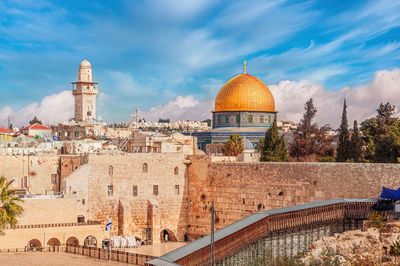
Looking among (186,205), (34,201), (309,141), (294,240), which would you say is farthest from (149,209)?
(294,240)

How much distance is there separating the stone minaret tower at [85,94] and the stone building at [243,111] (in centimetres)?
929

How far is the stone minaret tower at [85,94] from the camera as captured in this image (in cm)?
4288

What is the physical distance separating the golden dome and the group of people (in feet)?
63.8

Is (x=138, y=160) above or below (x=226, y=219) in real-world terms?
above

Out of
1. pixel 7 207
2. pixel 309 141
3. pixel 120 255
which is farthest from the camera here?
pixel 309 141

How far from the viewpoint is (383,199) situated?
17.7 metres

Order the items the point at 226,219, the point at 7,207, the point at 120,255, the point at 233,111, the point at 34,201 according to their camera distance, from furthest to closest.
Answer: the point at 233,111 → the point at 226,219 → the point at 34,201 → the point at 120,255 → the point at 7,207

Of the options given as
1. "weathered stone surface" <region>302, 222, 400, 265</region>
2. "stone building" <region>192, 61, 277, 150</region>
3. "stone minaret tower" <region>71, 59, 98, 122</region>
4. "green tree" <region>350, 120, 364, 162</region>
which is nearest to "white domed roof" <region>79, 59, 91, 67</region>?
"stone minaret tower" <region>71, 59, 98, 122</region>

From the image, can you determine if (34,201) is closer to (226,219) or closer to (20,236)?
(20,236)

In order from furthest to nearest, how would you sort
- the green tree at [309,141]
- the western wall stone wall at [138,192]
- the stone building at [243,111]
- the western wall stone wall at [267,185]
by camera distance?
the stone building at [243,111]
the green tree at [309,141]
the western wall stone wall at [138,192]
the western wall stone wall at [267,185]

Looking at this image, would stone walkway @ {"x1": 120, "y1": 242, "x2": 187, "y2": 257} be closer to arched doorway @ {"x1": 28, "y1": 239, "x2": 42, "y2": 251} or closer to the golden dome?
arched doorway @ {"x1": 28, "y1": 239, "x2": 42, "y2": 251}

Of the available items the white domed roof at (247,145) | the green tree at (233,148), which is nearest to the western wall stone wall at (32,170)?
the green tree at (233,148)

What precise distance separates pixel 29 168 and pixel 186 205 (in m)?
8.73

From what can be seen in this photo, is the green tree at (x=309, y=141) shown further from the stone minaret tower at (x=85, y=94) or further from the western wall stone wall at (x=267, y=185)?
the stone minaret tower at (x=85, y=94)
